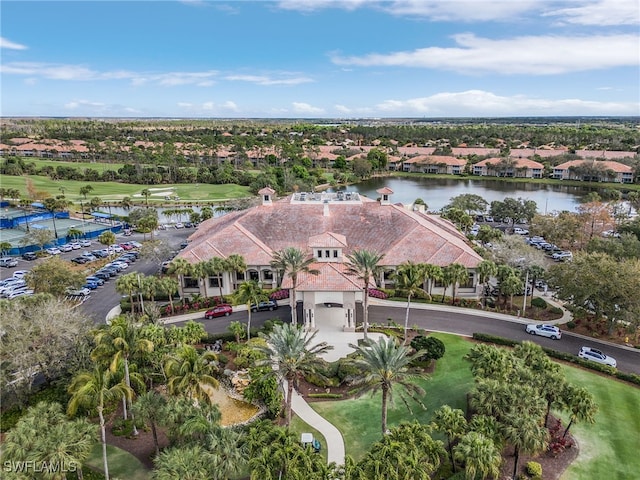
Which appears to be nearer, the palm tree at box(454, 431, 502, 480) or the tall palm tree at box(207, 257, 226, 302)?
the palm tree at box(454, 431, 502, 480)

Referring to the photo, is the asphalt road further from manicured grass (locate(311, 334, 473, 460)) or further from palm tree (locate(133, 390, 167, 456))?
palm tree (locate(133, 390, 167, 456))

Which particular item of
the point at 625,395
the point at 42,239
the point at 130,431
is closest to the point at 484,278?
the point at 625,395

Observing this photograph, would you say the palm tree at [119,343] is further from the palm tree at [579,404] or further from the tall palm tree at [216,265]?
the palm tree at [579,404]

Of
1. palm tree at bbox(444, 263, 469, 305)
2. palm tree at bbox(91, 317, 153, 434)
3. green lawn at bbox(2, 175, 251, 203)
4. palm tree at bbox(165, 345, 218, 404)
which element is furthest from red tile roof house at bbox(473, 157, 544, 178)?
palm tree at bbox(91, 317, 153, 434)

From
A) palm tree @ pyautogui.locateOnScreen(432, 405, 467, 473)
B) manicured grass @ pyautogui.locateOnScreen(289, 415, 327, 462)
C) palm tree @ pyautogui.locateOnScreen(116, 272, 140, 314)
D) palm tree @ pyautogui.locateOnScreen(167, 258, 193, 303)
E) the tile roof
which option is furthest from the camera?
the tile roof

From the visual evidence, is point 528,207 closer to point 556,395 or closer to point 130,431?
point 556,395

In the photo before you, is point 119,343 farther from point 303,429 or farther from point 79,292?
point 79,292
